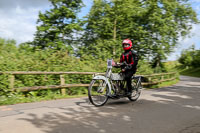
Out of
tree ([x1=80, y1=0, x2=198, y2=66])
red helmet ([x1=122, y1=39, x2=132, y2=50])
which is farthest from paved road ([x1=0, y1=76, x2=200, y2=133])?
tree ([x1=80, y1=0, x2=198, y2=66])

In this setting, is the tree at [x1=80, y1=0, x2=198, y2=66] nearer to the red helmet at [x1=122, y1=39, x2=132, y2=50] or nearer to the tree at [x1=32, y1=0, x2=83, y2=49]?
the tree at [x1=32, y1=0, x2=83, y2=49]

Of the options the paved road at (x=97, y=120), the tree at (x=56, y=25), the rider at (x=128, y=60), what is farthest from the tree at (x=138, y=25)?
the paved road at (x=97, y=120)

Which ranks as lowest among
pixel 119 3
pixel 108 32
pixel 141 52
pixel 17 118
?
pixel 17 118

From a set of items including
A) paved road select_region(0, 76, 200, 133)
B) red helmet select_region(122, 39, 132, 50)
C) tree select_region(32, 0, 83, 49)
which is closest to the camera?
paved road select_region(0, 76, 200, 133)

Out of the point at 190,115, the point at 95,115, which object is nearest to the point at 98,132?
the point at 95,115

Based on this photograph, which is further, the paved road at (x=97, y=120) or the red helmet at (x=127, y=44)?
the red helmet at (x=127, y=44)

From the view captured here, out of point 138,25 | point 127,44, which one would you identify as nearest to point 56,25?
point 138,25

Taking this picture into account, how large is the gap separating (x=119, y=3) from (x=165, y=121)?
17.8 m

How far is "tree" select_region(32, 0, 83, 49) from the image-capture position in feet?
63.0

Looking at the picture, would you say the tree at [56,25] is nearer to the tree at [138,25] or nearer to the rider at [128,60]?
the tree at [138,25]

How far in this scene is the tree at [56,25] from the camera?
63.0 ft

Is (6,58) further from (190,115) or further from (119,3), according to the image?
(119,3)

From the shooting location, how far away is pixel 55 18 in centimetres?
1961

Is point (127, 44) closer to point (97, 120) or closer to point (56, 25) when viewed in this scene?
point (97, 120)
